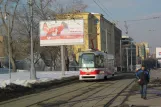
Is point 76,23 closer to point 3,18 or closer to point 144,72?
point 3,18

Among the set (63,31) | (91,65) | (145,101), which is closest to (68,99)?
(145,101)

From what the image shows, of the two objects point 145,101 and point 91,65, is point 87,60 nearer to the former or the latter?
point 91,65

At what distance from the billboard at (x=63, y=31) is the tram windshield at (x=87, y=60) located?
6721 mm

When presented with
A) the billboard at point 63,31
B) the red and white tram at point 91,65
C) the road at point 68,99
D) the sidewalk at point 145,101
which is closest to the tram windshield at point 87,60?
the red and white tram at point 91,65

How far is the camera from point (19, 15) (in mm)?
57312

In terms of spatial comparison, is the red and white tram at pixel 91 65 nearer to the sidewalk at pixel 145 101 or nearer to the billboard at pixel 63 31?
the billboard at pixel 63 31

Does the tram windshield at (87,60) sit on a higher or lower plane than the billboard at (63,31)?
lower

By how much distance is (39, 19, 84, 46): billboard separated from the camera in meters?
40.5

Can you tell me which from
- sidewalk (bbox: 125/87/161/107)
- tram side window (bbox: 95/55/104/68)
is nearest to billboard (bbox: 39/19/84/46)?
tram side window (bbox: 95/55/104/68)

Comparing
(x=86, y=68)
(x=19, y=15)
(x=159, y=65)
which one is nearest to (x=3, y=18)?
(x=19, y=15)

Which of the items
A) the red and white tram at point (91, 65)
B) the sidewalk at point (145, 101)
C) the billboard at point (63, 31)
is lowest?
the sidewalk at point (145, 101)

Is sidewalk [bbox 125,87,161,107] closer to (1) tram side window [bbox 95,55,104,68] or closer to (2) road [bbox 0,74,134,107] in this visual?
(2) road [bbox 0,74,134,107]

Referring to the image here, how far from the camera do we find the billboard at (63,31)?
40.5 m

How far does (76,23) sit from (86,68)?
348 inches
